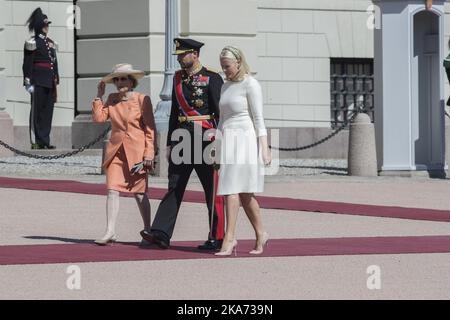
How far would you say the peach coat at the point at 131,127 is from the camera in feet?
47.3

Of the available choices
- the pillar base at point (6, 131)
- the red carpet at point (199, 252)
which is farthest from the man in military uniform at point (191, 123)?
the pillar base at point (6, 131)

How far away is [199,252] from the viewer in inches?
540

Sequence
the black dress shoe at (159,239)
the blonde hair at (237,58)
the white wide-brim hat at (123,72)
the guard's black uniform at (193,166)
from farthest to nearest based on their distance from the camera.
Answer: the white wide-brim hat at (123,72)
the guard's black uniform at (193,166)
the black dress shoe at (159,239)
the blonde hair at (237,58)

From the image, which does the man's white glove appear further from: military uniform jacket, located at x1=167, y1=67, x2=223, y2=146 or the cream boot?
military uniform jacket, located at x1=167, y1=67, x2=223, y2=146

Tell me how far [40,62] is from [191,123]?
43.7 feet

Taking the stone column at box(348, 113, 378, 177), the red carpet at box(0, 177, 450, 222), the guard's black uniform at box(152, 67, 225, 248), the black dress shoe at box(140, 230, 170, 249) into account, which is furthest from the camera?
the stone column at box(348, 113, 378, 177)

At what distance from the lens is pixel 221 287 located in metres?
11.3

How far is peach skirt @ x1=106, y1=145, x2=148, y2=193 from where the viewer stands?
14.4 m

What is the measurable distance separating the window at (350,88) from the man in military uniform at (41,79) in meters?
5.51

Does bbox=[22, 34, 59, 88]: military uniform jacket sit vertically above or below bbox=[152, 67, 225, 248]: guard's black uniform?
above

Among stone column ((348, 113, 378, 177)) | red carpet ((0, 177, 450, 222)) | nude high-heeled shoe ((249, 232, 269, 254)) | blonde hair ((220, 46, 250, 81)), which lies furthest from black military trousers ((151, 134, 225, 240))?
stone column ((348, 113, 378, 177))

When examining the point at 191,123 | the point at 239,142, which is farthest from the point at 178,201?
the point at 239,142

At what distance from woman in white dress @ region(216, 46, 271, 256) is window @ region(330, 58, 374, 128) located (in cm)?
1600

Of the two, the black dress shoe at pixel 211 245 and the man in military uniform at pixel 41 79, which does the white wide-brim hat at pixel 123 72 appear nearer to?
the black dress shoe at pixel 211 245
